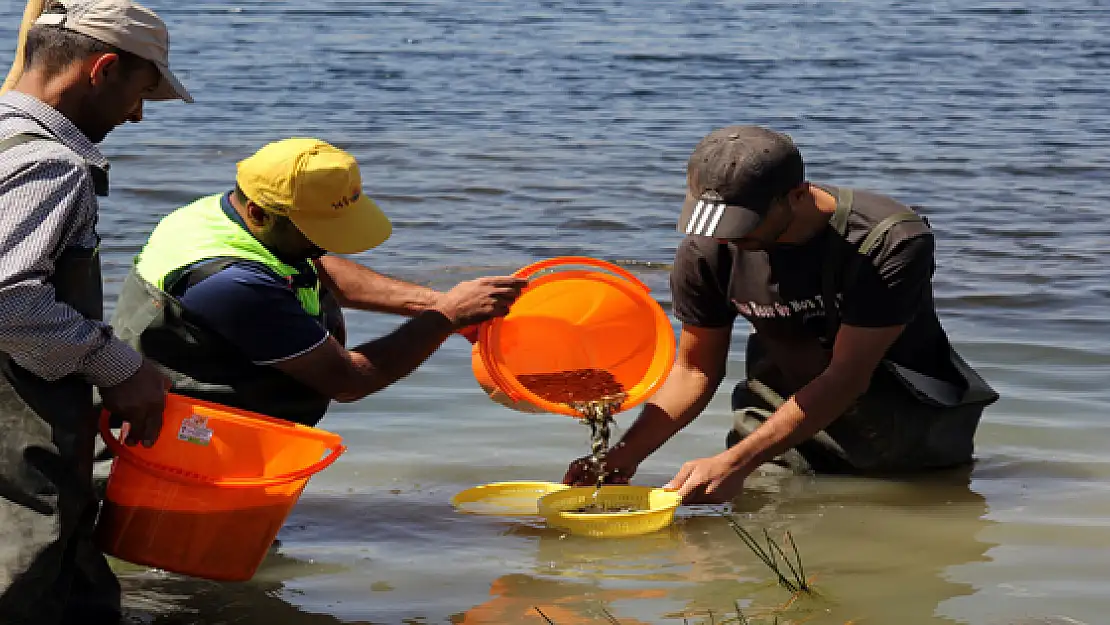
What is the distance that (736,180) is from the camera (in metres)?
4.06

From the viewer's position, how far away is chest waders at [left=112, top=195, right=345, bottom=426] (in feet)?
12.3

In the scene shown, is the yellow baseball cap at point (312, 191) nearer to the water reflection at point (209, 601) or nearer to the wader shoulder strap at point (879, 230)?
the water reflection at point (209, 601)

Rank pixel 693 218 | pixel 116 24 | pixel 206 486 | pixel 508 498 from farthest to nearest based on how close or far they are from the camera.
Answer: pixel 508 498, pixel 693 218, pixel 206 486, pixel 116 24

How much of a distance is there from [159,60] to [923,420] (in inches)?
109

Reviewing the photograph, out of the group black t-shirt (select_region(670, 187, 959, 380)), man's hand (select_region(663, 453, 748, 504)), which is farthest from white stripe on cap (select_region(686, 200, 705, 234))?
man's hand (select_region(663, 453, 748, 504))

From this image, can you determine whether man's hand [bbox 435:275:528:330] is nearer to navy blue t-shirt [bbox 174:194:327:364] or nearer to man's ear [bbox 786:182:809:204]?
navy blue t-shirt [bbox 174:194:327:364]

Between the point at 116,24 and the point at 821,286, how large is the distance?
7.29 feet

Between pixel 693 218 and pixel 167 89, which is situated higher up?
pixel 167 89

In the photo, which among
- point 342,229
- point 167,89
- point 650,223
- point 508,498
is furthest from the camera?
point 650,223

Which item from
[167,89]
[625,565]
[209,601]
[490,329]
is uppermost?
[167,89]

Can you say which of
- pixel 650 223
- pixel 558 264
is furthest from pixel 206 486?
pixel 650 223

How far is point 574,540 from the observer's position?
4.53 metres

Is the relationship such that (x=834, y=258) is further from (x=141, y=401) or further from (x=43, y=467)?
(x=43, y=467)

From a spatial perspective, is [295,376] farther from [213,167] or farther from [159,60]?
[213,167]
